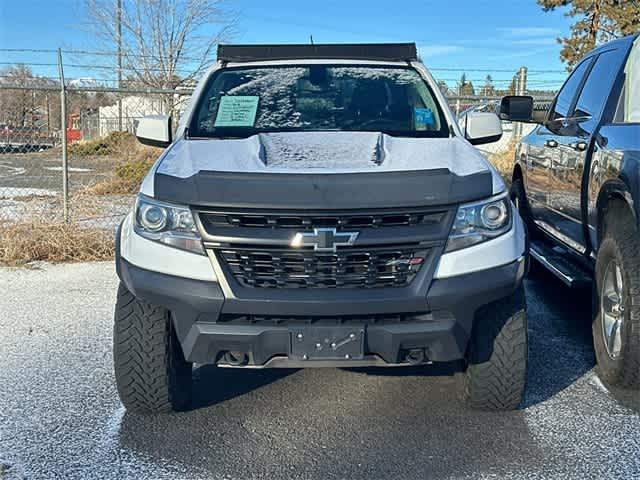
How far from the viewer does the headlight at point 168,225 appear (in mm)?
2916

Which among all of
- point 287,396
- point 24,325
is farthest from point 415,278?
point 24,325

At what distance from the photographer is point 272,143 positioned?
12.0 feet

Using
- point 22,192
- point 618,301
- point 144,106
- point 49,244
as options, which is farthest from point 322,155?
point 144,106

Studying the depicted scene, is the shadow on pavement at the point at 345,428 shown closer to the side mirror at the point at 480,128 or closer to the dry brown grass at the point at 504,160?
the side mirror at the point at 480,128

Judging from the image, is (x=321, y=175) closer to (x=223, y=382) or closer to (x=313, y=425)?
(x=313, y=425)

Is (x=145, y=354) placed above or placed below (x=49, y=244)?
above

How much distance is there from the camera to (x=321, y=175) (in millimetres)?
2961

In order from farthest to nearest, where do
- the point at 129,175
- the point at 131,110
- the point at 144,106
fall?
the point at 131,110
the point at 144,106
the point at 129,175

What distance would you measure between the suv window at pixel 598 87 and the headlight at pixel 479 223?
1699mm

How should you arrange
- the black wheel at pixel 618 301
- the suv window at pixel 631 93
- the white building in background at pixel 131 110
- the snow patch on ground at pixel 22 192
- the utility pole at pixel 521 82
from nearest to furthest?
the black wheel at pixel 618 301 < the suv window at pixel 631 93 < the snow patch on ground at pixel 22 192 < the utility pole at pixel 521 82 < the white building in background at pixel 131 110

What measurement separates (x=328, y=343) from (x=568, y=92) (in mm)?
3703

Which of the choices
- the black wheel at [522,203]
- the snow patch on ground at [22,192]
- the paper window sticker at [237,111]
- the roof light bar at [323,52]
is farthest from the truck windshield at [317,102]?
the snow patch on ground at [22,192]

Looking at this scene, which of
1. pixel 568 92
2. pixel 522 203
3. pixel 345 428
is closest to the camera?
pixel 345 428

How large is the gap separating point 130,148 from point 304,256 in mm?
14047
